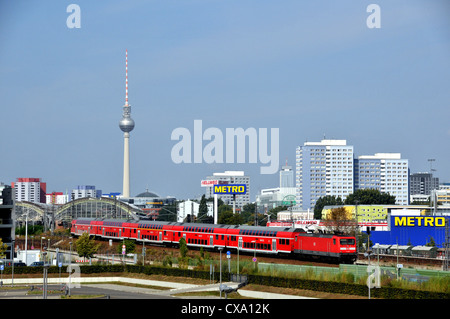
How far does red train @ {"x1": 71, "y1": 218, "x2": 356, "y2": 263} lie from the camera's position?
74438 mm

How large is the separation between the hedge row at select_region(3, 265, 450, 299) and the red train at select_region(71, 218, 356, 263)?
36.3 ft

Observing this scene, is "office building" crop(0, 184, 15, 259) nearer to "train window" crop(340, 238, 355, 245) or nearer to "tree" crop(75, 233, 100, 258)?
"tree" crop(75, 233, 100, 258)

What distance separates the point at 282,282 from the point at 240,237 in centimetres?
2411

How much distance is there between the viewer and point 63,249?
407 ft

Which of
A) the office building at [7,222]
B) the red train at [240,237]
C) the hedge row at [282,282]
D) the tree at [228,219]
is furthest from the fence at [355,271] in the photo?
the tree at [228,219]

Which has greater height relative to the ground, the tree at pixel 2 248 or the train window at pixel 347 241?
the train window at pixel 347 241

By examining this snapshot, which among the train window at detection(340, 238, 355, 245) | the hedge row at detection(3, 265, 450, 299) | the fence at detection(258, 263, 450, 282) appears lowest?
the hedge row at detection(3, 265, 450, 299)

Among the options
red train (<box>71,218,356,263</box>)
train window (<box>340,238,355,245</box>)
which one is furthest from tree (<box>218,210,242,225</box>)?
train window (<box>340,238,355,245</box>)

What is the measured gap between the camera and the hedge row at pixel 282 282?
53.9 meters

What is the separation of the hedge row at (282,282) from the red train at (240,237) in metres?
11.1

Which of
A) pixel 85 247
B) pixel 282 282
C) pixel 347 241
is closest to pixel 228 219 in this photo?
pixel 85 247

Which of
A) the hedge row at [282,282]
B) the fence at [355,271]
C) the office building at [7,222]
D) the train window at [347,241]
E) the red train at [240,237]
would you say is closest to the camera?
the hedge row at [282,282]

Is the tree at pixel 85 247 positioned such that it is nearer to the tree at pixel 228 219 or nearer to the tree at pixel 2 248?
the tree at pixel 2 248
